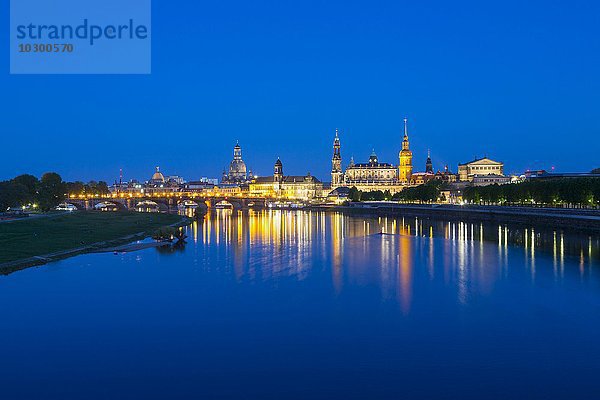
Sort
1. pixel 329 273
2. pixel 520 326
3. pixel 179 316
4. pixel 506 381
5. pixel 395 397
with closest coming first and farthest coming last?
1. pixel 395 397
2. pixel 506 381
3. pixel 520 326
4. pixel 179 316
5. pixel 329 273

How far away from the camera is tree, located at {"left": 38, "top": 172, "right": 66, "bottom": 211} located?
71625 millimetres

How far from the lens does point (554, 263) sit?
33.8 meters

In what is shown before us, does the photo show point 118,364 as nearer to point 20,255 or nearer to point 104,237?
point 20,255

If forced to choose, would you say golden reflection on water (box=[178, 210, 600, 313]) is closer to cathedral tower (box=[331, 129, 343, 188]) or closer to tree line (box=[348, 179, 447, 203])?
tree line (box=[348, 179, 447, 203])

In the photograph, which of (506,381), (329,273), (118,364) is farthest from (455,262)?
(118,364)

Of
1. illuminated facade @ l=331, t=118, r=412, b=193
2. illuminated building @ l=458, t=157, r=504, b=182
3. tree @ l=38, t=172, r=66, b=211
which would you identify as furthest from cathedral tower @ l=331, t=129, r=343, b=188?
tree @ l=38, t=172, r=66, b=211

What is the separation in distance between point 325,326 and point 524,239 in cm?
3249

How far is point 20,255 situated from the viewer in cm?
3375

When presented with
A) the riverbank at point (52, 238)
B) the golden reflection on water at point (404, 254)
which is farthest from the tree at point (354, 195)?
the riverbank at point (52, 238)

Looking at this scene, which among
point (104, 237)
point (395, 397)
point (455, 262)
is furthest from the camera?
point (104, 237)

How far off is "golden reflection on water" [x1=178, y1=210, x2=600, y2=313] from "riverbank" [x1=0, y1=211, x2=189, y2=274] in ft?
22.4

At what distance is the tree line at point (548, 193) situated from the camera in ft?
210

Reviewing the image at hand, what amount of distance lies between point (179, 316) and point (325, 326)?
5.54 metres

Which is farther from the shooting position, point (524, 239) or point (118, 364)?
point (524, 239)
